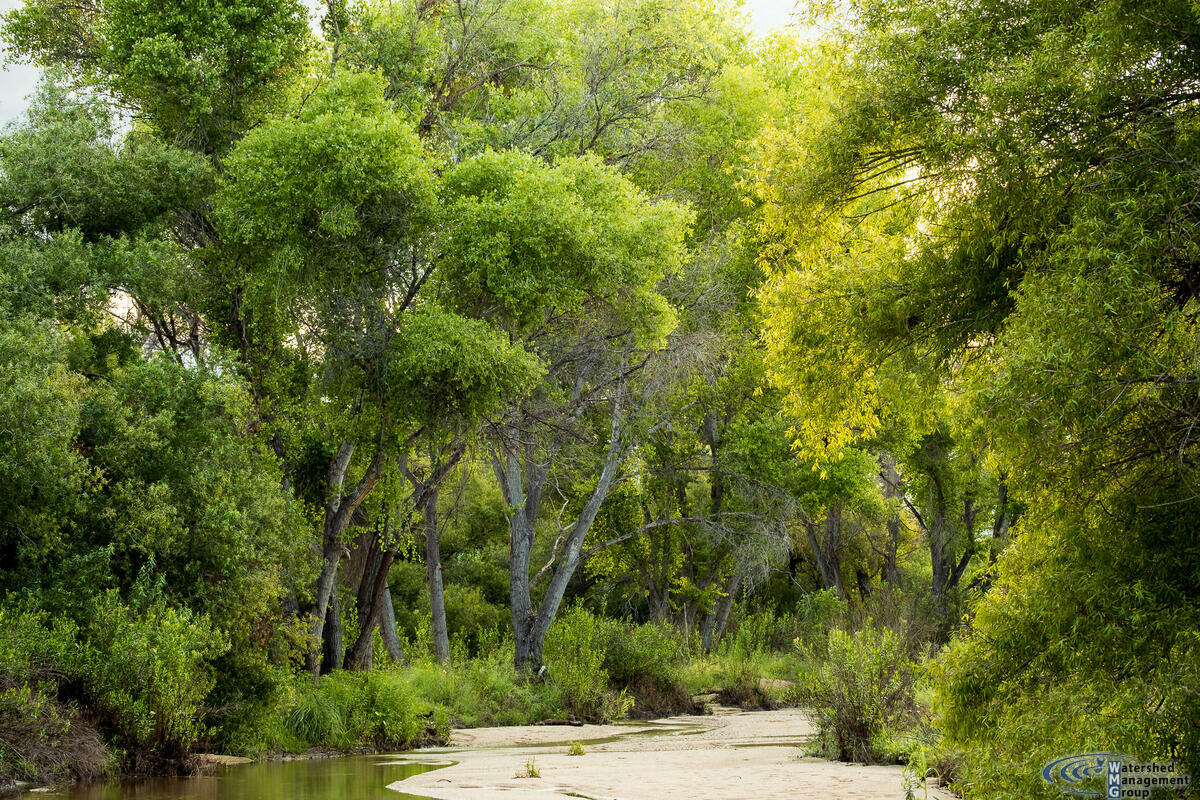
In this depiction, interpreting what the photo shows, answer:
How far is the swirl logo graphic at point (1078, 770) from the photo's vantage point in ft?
20.1

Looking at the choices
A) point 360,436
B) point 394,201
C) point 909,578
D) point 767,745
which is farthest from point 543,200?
point 909,578

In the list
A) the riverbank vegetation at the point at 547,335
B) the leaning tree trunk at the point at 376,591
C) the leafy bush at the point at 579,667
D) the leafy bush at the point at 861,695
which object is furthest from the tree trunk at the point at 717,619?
the leafy bush at the point at 861,695

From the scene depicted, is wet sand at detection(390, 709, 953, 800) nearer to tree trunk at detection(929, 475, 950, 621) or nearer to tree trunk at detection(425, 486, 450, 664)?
tree trunk at detection(425, 486, 450, 664)

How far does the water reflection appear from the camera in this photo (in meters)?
8.63

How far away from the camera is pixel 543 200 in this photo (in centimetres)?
1471

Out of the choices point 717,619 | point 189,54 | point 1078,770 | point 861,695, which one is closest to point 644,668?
point 717,619

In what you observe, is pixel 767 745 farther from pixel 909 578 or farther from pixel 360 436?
pixel 909 578

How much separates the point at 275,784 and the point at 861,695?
6077 millimetres

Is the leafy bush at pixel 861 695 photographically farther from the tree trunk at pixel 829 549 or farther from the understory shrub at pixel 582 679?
the tree trunk at pixel 829 549

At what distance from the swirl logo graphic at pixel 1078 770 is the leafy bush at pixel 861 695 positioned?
454 cm

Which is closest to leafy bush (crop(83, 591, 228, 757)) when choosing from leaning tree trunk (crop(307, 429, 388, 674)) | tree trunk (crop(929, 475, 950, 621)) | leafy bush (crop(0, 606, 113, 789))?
leafy bush (crop(0, 606, 113, 789))

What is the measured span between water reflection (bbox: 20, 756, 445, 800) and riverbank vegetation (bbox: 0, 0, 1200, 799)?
0.75 meters

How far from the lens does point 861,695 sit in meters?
11.1

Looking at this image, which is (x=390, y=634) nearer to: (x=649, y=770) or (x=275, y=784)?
(x=275, y=784)
